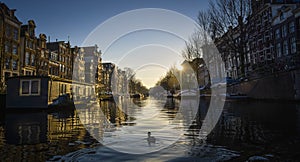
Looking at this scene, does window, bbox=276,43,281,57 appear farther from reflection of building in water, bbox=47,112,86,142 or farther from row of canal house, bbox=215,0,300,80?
reflection of building in water, bbox=47,112,86,142

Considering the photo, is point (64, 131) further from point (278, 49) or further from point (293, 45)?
point (278, 49)

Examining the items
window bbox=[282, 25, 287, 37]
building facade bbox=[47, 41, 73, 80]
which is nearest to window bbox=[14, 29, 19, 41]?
building facade bbox=[47, 41, 73, 80]

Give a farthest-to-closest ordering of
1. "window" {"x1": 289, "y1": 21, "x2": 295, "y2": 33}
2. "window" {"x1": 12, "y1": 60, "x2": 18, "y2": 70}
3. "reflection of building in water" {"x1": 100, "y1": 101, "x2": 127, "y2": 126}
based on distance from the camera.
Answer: "window" {"x1": 289, "y1": 21, "x2": 295, "y2": 33}, "window" {"x1": 12, "y1": 60, "x2": 18, "y2": 70}, "reflection of building in water" {"x1": 100, "y1": 101, "x2": 127, "y2": 126}

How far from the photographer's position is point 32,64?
45.6 meters

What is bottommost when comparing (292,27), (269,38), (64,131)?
(64,131)

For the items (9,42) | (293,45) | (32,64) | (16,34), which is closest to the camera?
(9,42)

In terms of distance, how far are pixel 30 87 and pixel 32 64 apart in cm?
2616

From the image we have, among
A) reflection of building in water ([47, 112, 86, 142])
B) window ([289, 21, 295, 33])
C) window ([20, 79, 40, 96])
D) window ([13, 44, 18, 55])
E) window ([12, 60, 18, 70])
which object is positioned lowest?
reflection of building in water ([47, 112, 86, 142])

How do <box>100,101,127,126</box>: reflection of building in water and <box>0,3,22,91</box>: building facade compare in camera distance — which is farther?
<box>0,3,22,91</box>: building facade

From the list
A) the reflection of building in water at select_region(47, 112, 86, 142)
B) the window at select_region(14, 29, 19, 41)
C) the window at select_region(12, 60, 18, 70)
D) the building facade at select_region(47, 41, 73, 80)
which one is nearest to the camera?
the reflection of building in water at select_region(47, 112, 86, 142)

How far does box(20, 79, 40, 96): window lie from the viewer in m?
22.5

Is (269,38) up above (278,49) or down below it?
above

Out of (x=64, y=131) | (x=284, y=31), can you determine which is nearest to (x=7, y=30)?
(x=64, y=131)

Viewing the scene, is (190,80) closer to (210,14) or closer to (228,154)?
(210,14)
